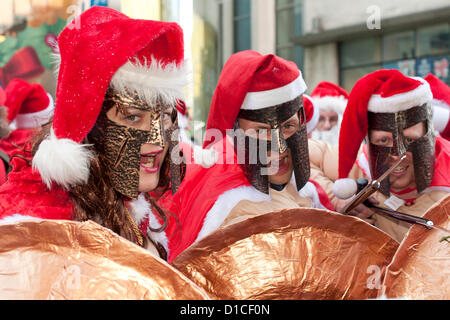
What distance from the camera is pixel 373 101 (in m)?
1.74

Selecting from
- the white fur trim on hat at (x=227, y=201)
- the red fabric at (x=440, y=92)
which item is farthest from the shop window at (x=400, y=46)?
the white fur trim on hat at (x=227, y=201)

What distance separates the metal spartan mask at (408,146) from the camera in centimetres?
168

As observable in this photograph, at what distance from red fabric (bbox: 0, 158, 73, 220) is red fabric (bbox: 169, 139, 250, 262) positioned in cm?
51

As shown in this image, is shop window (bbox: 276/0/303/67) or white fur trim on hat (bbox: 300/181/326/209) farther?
shop window (bbox: 276/0/303/67)

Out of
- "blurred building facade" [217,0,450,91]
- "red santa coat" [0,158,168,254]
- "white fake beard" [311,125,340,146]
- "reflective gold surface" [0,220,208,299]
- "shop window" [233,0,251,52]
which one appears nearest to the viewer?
"reflective gold surface" [0,220,208,299]

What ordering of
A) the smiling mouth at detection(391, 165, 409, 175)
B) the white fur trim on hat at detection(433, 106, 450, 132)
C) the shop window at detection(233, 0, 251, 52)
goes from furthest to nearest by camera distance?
the shop window at detection(233, 0, 251, 52)
the white fur trim on hat at detection(433, 106, 450, 132)
the smiling mouth at detection(391, 165, 409, 175)

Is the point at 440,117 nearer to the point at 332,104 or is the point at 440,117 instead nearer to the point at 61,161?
the point at 332,104

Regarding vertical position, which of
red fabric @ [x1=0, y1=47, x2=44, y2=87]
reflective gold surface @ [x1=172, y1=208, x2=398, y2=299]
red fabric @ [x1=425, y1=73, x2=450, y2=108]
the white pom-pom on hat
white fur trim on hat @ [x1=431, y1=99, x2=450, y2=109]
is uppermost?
red fabric @ [x1=0, y1=47, x2=44, y2=87]

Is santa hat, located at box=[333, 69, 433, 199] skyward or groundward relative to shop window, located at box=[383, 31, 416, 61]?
groundward

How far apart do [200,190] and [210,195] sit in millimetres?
69

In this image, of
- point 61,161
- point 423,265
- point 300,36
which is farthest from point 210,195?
point 300,36

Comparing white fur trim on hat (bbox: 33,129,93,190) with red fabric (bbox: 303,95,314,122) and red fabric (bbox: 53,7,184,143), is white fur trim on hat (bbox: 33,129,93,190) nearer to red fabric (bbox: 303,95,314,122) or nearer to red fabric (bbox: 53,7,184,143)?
red fabric (bbox: 53,7,184,143)

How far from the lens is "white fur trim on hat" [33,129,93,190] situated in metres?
1.03

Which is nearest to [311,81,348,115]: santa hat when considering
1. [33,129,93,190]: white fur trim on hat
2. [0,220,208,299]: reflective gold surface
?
[33,129,93,190]: white fur trim on hat
